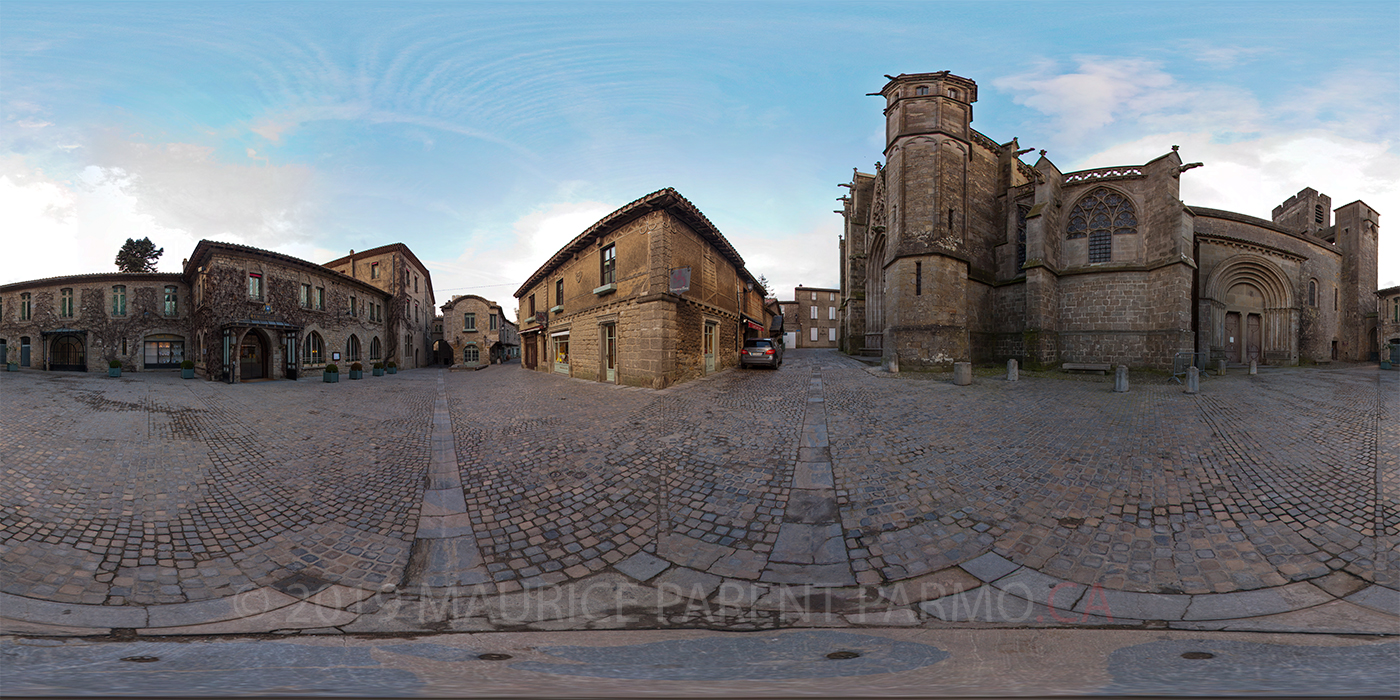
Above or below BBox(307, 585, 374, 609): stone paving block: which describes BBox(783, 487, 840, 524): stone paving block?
above

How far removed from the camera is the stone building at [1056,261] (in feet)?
56.8

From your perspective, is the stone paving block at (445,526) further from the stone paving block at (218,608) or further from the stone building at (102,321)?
the stone building at (102,321)

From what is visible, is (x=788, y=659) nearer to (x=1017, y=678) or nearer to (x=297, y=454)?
(x=1017, y=678)

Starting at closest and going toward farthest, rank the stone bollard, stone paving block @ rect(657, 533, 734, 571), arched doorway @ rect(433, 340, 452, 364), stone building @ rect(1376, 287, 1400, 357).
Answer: stone paving block @ rect(657, 533, 734, 571) → the stone bollard → stone building @ rect(1376, 287, 1400, 357) → arched doorway @ rect(433, 340, 452, 364)

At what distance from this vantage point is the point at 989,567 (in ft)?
10.7

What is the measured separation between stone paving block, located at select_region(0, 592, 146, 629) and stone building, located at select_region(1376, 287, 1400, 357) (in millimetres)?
50772

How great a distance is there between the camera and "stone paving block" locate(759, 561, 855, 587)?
10.4 ft

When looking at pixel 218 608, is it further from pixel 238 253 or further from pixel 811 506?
pixel 238 253

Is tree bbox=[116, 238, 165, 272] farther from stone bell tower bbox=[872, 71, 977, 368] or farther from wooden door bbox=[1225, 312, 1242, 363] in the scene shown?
wooden door bbox=[1225, 312, 1242, 363]

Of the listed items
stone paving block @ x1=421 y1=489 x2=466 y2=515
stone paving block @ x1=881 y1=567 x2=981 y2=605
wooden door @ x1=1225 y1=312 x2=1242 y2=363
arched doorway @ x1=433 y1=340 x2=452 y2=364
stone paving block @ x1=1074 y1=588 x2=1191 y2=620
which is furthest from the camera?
arched doorway @ x1=433 y1=340 x2=452 y2=364

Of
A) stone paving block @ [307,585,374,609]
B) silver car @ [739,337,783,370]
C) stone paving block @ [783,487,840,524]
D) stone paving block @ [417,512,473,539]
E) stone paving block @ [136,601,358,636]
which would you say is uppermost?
silver car @ [739,337,783,370]

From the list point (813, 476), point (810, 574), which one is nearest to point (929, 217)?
point (813, 476)

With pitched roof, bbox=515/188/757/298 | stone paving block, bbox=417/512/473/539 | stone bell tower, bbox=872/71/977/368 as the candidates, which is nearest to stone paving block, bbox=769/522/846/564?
stone paving block, bbox=417/512/473/539

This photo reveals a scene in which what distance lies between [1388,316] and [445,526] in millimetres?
50501
